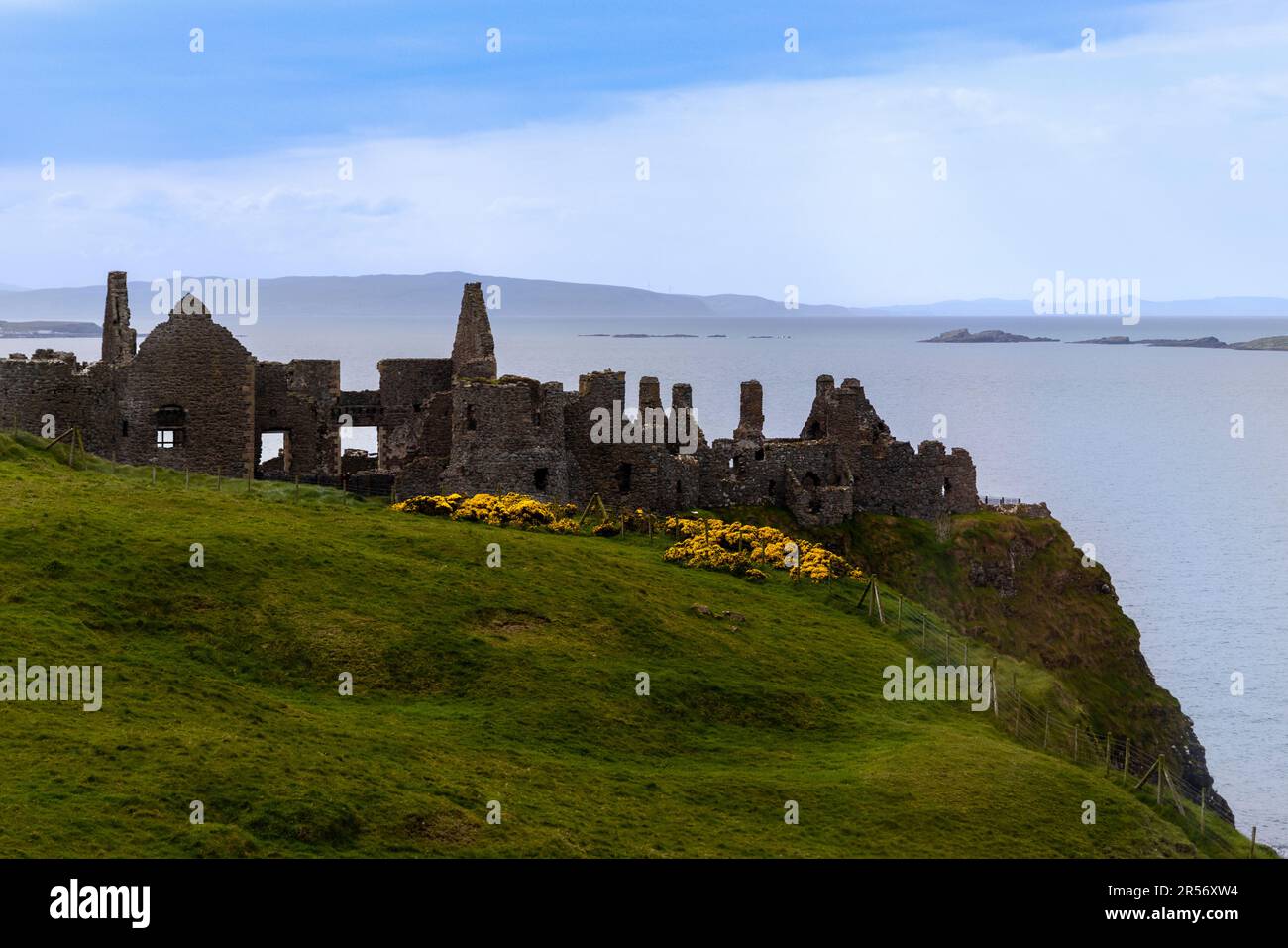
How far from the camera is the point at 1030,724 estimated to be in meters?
49.8

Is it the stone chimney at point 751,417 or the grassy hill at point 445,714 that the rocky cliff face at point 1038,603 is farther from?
the grassy hill at point 445,714

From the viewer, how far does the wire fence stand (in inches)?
1853

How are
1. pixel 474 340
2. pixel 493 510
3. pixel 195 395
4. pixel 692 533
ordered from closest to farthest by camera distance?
pixel 493 510
pixel 692 533
pixel 195 395
pixel 474 340

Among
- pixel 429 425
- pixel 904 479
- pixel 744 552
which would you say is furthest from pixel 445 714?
pixel 904 479

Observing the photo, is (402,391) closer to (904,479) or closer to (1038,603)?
(904,479)

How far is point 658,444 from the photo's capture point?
220ft

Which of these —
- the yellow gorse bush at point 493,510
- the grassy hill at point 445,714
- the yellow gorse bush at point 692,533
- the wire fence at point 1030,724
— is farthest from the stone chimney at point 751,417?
the grassy hill at point 445,714

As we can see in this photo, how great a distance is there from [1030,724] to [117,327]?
1536 inches

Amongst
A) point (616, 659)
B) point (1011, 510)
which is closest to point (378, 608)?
point (616, 659)

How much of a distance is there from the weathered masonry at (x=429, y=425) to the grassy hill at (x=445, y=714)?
1010cm

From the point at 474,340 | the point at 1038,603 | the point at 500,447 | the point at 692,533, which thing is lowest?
the point at 1038,603

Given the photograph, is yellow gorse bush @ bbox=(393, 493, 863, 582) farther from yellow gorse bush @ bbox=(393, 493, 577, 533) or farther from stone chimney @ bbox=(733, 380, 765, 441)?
stone chimney @ bbox=(733, 380, 765, 441)
